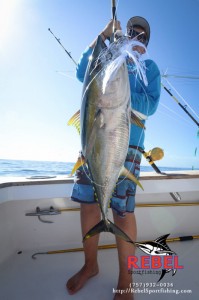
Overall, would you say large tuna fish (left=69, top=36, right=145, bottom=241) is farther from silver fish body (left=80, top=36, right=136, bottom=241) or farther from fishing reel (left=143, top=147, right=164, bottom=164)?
fishing reel (left=143, top=147, right=164, bottom=164)

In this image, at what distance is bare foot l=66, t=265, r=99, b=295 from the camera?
186cm

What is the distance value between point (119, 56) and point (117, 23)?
1.34 ft

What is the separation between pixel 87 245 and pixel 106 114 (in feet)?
4.05

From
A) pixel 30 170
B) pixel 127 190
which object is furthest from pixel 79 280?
pixel 30 170

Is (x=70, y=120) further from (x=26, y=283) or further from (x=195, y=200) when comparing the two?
(x=195, y=200)

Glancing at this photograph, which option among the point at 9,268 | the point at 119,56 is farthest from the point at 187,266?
the point at 119,56

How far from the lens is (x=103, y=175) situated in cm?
135

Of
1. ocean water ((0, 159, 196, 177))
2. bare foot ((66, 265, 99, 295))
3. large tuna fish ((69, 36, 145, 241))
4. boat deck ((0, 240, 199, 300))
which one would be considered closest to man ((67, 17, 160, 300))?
Result: bare foot ((66, 265, 99, 295))

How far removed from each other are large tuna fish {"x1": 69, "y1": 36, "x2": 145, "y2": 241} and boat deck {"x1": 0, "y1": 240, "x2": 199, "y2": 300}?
114cm

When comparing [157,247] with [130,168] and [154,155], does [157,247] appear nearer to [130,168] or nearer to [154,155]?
[154,155]

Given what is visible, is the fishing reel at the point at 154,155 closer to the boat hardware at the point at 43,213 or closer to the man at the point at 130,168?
the man at the point at 130,168

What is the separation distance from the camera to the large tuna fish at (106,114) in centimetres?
123

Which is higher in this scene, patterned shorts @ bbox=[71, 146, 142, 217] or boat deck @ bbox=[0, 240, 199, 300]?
patterned shorts @ bbox=[71, 146, 142, 217]

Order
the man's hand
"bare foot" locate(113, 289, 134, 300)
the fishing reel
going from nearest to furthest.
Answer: the man's hand, "bare foot" locate(113, 289, 134, 300), the fishing reel
